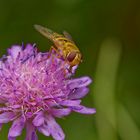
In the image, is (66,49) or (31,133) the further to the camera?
(66,49)

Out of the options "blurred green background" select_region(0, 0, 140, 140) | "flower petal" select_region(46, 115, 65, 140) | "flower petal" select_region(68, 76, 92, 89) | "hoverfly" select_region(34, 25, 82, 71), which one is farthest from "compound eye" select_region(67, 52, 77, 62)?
"blurred green background" select_region(0, 0, 140, 140)

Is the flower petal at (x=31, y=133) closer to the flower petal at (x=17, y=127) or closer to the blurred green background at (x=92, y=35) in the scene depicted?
the flower petal at (x=17, y=127)

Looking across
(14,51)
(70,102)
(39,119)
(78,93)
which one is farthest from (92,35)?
(39,119)

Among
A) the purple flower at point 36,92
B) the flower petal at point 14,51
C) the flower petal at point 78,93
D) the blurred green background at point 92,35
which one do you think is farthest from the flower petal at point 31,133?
the blurred green background at point 92,35

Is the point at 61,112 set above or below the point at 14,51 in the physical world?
below

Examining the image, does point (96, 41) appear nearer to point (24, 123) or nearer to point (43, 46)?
point (43, 46)

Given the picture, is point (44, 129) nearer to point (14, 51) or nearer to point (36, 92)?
point (36, 92)

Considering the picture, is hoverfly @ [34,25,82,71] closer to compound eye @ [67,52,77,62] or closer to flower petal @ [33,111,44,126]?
compound eye @ [67,52,77,62]
